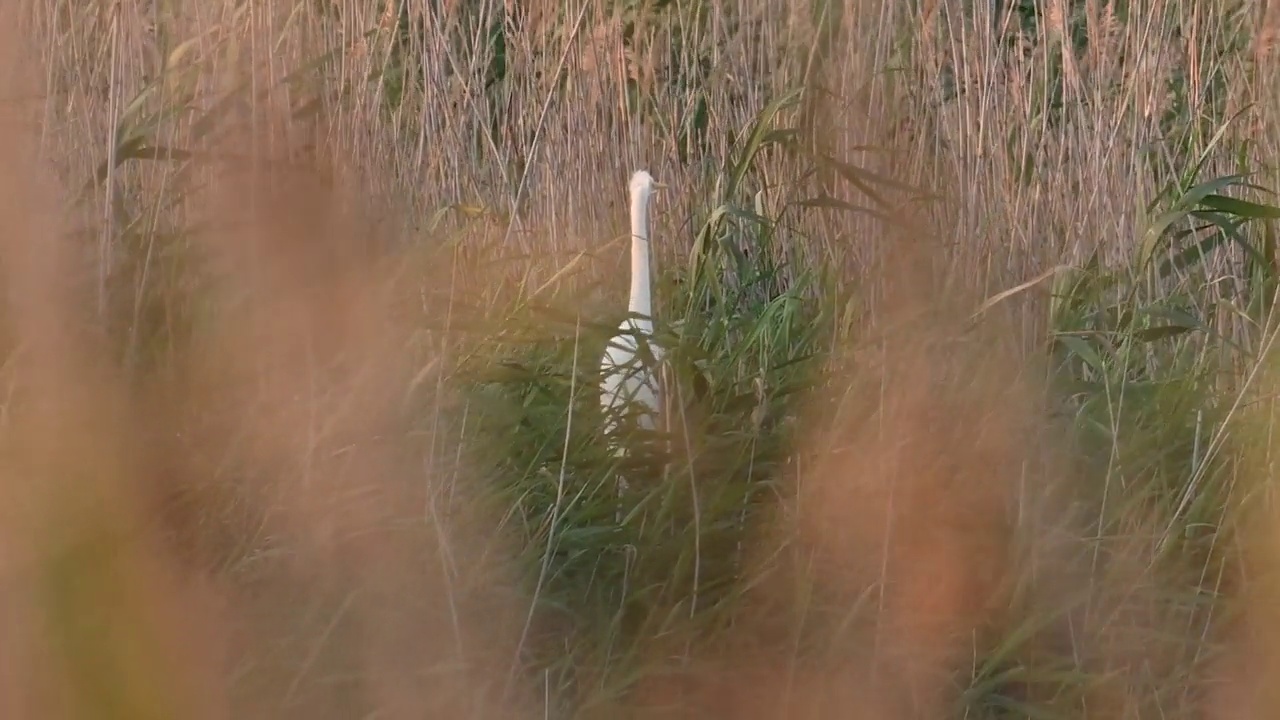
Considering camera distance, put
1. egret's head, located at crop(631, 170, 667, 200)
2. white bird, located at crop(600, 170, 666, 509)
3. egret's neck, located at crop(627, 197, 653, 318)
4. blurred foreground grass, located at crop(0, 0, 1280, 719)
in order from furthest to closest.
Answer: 1. egret's head, located at crop(631, 170, 667, 200)
2. egret's neck, located at crop(627, 197, 653, 318)
3. white bird, located at crop(600, 170, 666, 509)
4. blurred foreground grass, located at crop(0, 0, 1280, 719)

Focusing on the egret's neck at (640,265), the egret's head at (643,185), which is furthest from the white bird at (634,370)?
the egret's head at (643,185)

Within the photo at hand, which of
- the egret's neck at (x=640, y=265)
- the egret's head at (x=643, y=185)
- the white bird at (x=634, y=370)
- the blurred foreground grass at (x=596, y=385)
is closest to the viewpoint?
the blurred foreground grass at (x=596, y=385)

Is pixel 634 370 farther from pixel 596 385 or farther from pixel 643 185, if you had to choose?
pixel 643 185

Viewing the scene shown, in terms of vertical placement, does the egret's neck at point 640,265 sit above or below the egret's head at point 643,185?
below

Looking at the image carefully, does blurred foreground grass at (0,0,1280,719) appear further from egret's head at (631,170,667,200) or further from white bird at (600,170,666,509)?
egret's head at (631,170,667,200)

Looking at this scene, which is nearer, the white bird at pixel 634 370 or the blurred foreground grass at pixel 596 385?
the blurred foreground grass at pixel 596 385

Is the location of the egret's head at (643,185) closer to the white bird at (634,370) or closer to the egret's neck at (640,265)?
the egret's neck at (640,265)

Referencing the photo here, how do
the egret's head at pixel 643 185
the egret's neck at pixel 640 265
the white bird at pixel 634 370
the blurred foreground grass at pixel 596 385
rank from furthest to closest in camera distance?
the egret's head at pixel 643 185
the egret's neck at pixel 640 265
the white bird at pixel 634 370
the blurred foreground grass at pixel 596 385

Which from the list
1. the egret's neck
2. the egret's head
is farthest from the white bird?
the egret's head

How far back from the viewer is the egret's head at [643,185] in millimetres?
2646

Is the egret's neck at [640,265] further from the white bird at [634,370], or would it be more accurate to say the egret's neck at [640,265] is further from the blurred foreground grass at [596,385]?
the blurred foreground grass at [596,385]

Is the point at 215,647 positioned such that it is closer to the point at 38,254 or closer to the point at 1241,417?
the point at 38,254

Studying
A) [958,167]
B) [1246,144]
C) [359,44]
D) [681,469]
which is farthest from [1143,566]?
[359,44]

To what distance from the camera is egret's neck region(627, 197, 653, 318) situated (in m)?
2.46
